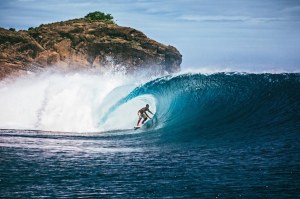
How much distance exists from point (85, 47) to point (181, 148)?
153 feet

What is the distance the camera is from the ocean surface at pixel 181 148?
6.55 m

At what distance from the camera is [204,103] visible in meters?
16.8

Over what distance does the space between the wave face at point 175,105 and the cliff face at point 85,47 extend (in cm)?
2233

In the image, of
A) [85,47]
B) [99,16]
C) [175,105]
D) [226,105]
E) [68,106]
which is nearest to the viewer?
[226,105]

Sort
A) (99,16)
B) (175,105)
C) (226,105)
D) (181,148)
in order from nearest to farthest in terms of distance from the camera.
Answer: (181,148) < (226,105) < (175,105) < (99,16)

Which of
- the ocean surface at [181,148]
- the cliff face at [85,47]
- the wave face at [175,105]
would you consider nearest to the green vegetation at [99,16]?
the cliff face at [85,47]

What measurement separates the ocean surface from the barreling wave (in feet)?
0.12

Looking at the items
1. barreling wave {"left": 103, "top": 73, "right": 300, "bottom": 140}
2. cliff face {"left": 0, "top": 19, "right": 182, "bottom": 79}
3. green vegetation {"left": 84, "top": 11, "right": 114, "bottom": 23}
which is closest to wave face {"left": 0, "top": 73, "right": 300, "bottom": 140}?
barreling wave {"left": 103, "top": 73, "right": 300, "bottom": 140}

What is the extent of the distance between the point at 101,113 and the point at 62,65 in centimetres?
3215

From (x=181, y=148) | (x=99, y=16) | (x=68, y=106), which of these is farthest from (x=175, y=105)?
(x=99, y=16)

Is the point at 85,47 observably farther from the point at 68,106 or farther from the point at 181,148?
the point at 181,148

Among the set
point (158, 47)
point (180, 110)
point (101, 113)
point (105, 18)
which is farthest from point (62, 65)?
point (180, 110)

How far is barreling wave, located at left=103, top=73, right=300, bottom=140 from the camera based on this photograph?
40.1 feet

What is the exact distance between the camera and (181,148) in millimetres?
10266
